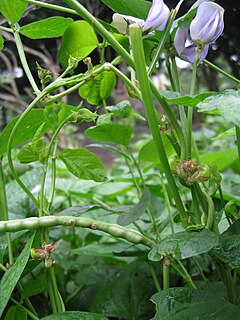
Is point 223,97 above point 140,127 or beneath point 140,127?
above

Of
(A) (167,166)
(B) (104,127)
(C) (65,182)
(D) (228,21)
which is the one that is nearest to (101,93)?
(B) (104,127)

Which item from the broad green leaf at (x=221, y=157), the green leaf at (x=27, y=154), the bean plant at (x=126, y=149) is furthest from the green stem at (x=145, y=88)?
the broad green leaf at (x=221, y=157)

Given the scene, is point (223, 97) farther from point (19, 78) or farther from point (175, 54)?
point (19, 78)

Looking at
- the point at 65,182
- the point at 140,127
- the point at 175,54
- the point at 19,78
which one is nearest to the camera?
the point at 175,54

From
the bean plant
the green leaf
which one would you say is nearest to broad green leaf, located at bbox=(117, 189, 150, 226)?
the bean plant

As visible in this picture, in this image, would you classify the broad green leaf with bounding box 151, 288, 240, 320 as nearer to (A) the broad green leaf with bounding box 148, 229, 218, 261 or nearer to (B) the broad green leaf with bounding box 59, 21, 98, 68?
(A) the broad green leaf with bounding box 148, 229, 218, 261

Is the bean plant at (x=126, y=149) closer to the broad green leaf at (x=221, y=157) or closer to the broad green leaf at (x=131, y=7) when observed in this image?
the broad green leaf at (x=131, y=7)

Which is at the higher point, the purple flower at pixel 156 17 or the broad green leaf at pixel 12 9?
the broad green leaf at pixel 12 9

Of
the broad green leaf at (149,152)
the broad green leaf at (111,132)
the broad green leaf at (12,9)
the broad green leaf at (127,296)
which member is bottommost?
the broad green leaf at (127,296)
